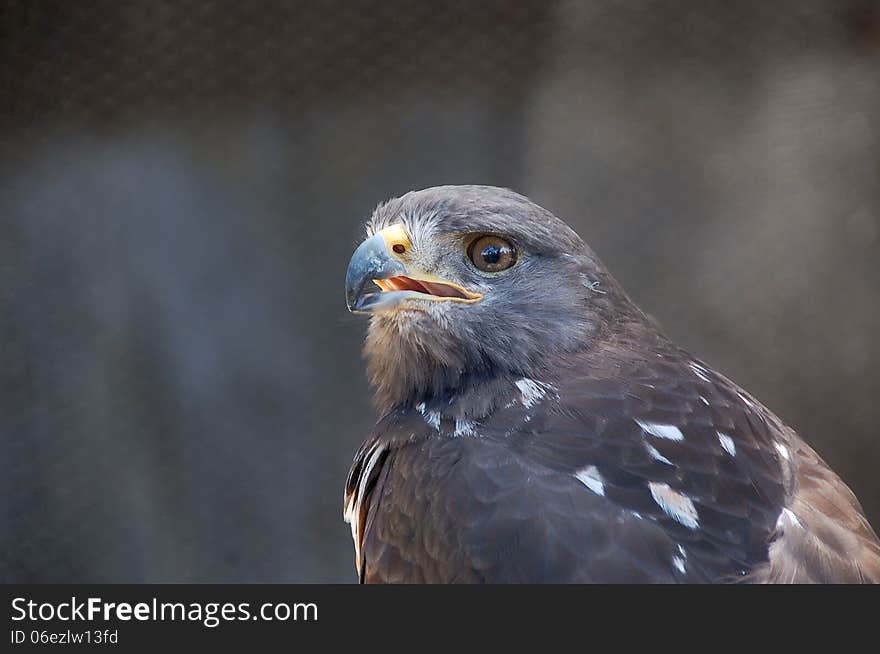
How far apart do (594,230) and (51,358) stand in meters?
1.61

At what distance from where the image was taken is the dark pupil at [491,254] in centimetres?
136

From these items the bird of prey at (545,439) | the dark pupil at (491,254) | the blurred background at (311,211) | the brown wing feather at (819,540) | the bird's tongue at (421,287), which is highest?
the blurred background at (311,211)

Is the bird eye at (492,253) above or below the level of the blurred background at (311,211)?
below

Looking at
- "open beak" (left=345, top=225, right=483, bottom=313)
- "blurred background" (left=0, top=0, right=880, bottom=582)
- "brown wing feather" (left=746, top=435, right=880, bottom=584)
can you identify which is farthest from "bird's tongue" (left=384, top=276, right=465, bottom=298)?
"blurred background" (left=0, top=0, right=880, bottom=582)

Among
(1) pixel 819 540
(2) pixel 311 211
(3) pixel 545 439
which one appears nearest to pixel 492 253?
(3) pixel 545 439

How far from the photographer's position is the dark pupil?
136 centimetres

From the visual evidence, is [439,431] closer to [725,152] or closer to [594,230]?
[594,230]

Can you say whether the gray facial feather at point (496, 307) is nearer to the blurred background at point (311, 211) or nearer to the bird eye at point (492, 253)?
the bird eye at point (492, 253)

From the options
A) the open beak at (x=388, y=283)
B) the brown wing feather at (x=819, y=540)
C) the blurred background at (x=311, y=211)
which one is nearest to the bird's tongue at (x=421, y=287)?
the open beak at (x=388, y=283)

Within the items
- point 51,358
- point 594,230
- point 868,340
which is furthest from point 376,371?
point 868,340

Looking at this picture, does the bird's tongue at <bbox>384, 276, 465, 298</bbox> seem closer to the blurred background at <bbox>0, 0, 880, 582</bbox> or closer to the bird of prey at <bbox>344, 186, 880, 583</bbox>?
the bird of prey at <bbox>344, 186, 880, 583</bbox>

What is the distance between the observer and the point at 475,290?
136cm

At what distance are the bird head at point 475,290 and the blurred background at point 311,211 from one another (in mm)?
1363

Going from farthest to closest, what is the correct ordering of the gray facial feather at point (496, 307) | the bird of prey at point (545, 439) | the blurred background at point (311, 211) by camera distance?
the blurred background at point (311, 211) < the gray facial feather at point (496, 307) < the bird of prey at point (545, 439)
